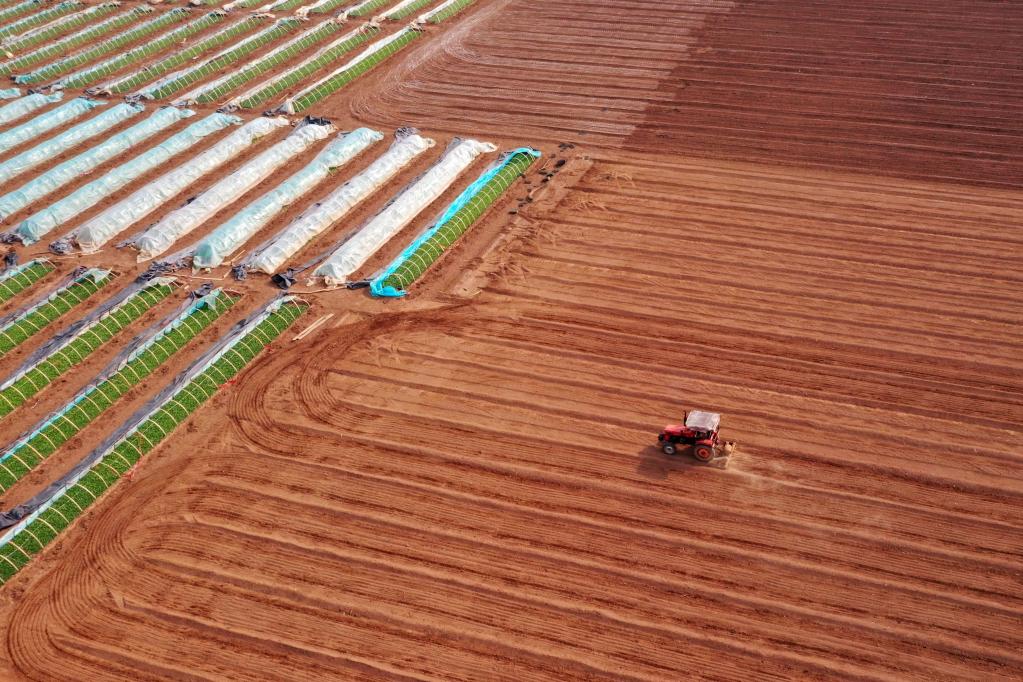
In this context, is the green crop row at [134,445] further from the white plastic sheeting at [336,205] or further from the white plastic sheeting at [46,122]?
the white plastic sheeting at [46,122]

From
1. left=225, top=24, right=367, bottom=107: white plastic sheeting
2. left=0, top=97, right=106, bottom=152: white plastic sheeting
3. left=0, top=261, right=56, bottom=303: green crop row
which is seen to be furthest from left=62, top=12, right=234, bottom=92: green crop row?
left=0, top=261, right=56, bottom=303: green crop row

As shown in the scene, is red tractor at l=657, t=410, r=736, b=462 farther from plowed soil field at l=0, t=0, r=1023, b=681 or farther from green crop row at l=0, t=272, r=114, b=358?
green crop row at l=0, t=272, r=114, b=358

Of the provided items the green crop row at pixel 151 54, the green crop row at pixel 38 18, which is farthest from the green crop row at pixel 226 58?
the green crop row at pixel 38 18

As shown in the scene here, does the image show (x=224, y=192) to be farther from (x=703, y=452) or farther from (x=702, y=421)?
(x=703, y=452)

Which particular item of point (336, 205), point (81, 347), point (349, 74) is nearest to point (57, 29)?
point (349, 74)

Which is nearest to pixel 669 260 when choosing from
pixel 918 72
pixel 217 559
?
pixel 217 559
